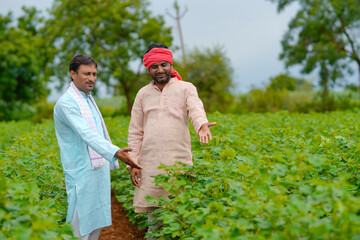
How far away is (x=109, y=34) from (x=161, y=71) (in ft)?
86.3

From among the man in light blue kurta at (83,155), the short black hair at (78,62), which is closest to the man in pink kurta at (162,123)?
the man in light blue kurta at (83,155)

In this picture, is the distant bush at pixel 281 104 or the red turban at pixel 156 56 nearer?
the red turban at pixel 156 56

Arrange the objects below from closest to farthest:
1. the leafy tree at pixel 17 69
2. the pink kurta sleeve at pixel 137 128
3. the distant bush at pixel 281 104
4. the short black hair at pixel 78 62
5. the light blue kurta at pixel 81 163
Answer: the light blue kurta at pixel 81 163 < the short black hair at pixel 78 62 < the pink kurta sleeve at pixel 137 128 < the distant bush at pixel 281 104 < the leafy tree at pixel 17 69

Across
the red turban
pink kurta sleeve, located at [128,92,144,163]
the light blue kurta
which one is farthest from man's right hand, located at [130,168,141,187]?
the red turban

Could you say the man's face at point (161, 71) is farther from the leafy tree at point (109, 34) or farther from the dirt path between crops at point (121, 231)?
the leafy tree at point (109, 34)

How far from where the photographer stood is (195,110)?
3402mm

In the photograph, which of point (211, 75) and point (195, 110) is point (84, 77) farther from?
point (211, 75)

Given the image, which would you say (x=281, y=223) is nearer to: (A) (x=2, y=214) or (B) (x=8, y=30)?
(A) (x=2, y=214)

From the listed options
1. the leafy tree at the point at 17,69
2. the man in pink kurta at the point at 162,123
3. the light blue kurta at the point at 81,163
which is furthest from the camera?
the leafy tree at the point at 17,69

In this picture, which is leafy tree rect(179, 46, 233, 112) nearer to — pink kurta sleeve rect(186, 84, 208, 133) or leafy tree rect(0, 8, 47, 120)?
leafy tree rect(0, 8, 47, 120)

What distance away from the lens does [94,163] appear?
3.33m

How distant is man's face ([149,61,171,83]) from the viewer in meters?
3.57

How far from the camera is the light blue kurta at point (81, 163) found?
3.22 meters

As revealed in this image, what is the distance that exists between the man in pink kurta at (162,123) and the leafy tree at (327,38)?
2502cm
